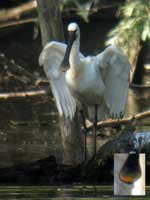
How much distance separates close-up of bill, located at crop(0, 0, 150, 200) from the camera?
7367 millimetres

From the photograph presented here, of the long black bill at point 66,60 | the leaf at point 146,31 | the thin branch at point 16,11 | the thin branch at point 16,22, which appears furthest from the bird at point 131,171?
the thin branch at point 16,22

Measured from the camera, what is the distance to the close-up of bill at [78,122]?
7367 mm

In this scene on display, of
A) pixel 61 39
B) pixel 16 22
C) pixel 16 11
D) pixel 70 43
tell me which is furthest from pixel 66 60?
pixel 16 22

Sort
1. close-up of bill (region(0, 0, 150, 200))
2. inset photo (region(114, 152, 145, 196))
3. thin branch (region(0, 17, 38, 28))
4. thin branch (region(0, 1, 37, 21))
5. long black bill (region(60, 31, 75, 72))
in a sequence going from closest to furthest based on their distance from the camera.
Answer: inset photo (region(114, 152, 145, 196)) < close-up of bill (region(0, 0, 150, 200)) < long black bill (region(60, 31, 75, 72)) < thin branch (region(0, 1, 37, 21)) < thin branch (region(0, 17, 38, 28))

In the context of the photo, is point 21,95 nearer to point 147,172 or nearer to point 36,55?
point 147,172

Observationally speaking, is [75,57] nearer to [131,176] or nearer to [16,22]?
[131,176]

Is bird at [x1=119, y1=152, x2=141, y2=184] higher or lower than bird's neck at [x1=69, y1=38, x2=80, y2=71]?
lower

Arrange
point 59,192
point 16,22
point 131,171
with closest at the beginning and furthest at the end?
point 131,171, point 59,192, point 16,22

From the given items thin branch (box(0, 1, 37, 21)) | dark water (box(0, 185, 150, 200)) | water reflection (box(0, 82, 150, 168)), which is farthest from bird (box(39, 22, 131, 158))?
thin branch (box(0, 1, 37, 21))

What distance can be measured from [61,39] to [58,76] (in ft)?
2.16

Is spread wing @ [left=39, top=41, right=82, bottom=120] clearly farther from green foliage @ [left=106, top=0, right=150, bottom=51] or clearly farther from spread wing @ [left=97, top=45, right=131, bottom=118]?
green foliage @ [left=106, top=0, right=150, bottom=51]

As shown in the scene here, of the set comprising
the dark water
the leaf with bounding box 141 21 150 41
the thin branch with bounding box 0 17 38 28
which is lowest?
the dark water

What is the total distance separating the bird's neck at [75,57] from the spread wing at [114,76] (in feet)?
1.00

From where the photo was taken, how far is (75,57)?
386 inches
